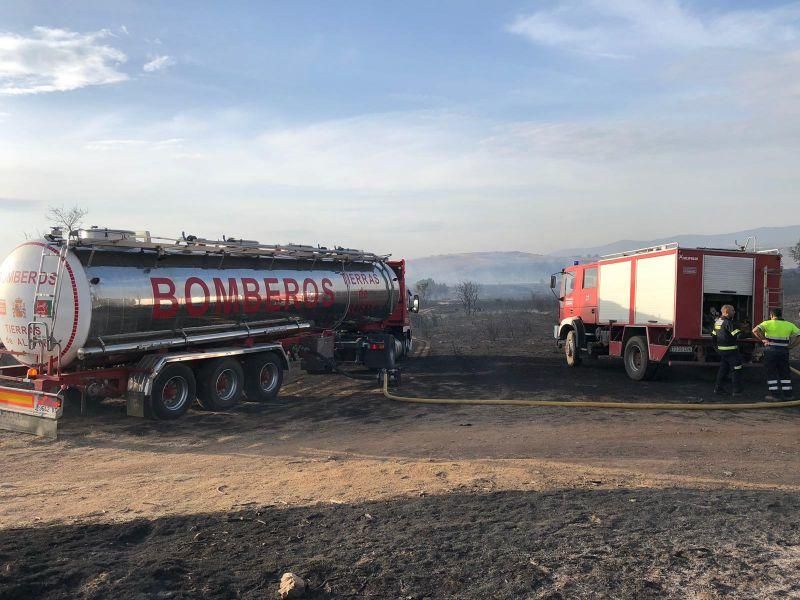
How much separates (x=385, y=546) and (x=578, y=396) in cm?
956

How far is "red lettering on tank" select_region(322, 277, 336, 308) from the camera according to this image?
51.6 feet

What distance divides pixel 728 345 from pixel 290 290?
934cm

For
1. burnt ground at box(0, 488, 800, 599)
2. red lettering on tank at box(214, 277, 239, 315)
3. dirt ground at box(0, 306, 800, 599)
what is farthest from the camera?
red lettering on tank at box(214, 277, 239, 315)

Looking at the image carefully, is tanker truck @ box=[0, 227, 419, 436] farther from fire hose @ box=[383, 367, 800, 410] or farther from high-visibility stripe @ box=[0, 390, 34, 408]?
fire hose @ box=[383, 367, 800, 410]

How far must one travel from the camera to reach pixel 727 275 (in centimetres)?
1467

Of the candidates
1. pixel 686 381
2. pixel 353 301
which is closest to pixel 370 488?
pixel 353 301

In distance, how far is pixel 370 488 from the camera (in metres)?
7.11

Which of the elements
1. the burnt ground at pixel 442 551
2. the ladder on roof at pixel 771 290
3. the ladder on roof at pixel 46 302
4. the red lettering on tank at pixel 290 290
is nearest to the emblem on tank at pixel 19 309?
the ladder on roof at pixel 46 302

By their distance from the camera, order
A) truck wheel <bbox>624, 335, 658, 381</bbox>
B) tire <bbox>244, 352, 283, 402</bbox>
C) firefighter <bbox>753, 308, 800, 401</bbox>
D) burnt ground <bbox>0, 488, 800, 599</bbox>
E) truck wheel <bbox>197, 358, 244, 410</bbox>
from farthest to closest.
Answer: truck wheel <bbox>624, 335, 658, 381</bbox>, tire <bbox>244, 352, 283, 402</bbox>, firefighter <bbox>753, 308, 800, 401</bbox>, truck wheel <bbox>197, 358, 244, 410</bbox>, burnt ground <bbox>0, 488, 800, 599</bbox>

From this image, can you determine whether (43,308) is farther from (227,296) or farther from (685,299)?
(685,299)

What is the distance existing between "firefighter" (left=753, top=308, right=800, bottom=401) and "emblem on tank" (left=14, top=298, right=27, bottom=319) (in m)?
13.5

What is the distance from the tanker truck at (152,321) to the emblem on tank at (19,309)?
27 millimetres

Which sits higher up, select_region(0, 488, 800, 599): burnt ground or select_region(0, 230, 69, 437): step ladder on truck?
select_region(0, 230, 69, 437): step ladder on truck

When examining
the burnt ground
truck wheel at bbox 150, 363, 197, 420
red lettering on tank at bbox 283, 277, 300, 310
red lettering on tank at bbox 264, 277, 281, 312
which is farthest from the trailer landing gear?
the burnt ground
